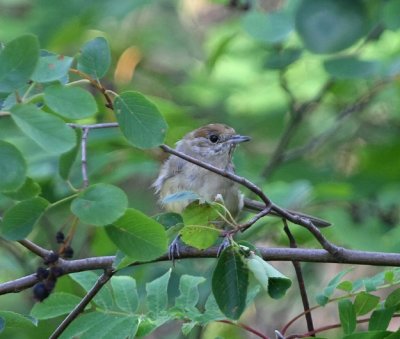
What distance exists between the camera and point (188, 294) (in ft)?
10.1

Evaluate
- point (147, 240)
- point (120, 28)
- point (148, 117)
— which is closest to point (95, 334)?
point (147, 240)

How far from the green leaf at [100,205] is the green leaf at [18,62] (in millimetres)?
382

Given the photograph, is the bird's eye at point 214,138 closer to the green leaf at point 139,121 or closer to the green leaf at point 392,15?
the green leaf at point 392,15

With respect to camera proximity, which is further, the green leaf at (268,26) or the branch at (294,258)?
the green leaf at (268,26)

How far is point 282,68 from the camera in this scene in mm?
5695

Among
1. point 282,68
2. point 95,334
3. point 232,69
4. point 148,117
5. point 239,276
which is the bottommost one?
point 232,69

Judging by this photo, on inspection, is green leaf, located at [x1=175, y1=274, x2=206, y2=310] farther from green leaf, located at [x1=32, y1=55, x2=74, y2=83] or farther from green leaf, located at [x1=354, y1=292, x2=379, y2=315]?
green leaf, located at [x1=32, y1=55, x2=74, y2=83]

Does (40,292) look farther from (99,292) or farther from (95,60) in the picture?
(95,60)

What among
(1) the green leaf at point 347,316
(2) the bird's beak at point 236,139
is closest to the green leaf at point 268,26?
(2) the bird's beak at point 236,139

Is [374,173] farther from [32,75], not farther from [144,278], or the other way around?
[32,75]

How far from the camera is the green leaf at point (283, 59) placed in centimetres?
569

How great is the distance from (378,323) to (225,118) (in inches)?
185

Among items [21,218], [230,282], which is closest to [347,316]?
[230,282]

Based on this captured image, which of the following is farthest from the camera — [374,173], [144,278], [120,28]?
[120,28]
